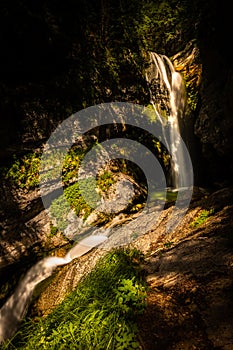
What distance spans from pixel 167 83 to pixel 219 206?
7170 millimetres

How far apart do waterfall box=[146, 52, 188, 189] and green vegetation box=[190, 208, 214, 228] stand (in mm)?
4656

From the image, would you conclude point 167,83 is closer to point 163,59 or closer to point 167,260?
point 163,59

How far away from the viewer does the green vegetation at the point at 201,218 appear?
15.3 ft

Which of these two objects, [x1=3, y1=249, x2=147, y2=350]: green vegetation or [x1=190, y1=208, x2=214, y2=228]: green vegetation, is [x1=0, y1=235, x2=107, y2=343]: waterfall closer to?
[x1=3, y1=249, x2=147, y2=350]: green vegetation

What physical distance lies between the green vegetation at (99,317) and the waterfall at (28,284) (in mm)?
1945

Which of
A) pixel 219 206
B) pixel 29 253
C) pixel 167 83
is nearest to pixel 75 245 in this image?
pixel 29 253

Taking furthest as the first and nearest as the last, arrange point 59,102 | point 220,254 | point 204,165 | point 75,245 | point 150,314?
point 204,165 → point 59,102 → point 75,245 → point 220,254 → point 150,314

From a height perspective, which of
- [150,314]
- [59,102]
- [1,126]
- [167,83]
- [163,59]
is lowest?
[150,314]

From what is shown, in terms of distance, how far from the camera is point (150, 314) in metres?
2.41

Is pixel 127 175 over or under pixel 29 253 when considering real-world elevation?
over

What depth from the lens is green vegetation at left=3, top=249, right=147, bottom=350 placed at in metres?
2.29

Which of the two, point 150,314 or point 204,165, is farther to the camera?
point 204,165

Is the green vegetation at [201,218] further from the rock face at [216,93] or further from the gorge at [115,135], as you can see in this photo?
the rock face at [216,93]

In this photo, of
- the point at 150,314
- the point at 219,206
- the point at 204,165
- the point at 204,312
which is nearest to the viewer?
the point at 204,312
